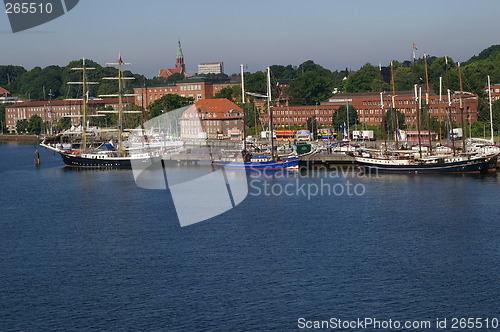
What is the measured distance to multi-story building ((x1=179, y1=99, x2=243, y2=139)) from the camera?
334 feet

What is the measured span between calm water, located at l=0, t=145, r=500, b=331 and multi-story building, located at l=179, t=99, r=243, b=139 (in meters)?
53.3

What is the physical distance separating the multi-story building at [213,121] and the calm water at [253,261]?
53.3m

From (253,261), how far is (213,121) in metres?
72.6

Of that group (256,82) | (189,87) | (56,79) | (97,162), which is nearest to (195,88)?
(189,87)

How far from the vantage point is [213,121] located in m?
103

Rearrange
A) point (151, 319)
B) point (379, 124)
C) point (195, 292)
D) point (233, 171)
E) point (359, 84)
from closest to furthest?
1. point (151, 319)
2. point (195, 292)
3. point (233, 171)
4. point (379, 124)
5. point (359, 84)

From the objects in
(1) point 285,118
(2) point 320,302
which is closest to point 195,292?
(2) point 320,302

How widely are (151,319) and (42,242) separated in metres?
12.6

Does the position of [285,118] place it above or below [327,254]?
above

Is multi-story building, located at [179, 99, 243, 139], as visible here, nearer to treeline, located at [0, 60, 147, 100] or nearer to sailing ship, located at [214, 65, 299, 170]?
sailing ship, located at [214, 65, 299, 170]

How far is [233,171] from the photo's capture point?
201 feet

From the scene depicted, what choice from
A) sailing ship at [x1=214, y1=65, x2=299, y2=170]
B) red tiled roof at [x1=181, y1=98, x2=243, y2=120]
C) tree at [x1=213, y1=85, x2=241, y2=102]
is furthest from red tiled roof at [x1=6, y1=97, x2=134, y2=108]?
sailing ship at [x1=214, y1=65, x2=299, y2=170]

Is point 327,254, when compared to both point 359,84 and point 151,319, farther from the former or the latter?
point 359,84

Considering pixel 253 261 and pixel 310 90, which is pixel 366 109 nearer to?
pixel 310 90
